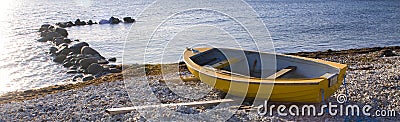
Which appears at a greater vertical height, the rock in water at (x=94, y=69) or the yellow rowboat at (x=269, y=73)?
the yellow rowboat at (x=269, y=73)

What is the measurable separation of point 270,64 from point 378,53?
32.0 ft

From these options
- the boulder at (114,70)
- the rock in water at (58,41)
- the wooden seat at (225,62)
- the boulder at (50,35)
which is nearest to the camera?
the wooden seat at (225,62)

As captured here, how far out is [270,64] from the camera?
10.1 metres

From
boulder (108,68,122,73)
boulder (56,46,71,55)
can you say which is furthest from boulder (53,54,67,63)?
boulder (108,68,122,73)

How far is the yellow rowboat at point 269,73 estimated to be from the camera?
7.80 metres

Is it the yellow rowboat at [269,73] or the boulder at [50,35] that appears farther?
the boulder at [50,35]

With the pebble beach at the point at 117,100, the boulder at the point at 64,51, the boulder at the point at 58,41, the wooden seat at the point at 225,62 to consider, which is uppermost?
the wooden seat at the point at 225,62

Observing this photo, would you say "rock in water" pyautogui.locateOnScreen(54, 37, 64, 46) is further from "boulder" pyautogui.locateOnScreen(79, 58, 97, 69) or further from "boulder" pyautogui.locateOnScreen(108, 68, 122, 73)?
"boulder" pyautogui.locateOnScreen(108, 68, 122, 73)

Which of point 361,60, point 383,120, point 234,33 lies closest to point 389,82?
point 383,120

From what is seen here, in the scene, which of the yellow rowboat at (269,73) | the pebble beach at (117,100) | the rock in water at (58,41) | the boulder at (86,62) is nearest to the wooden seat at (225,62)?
the yellow rowboat at (269,73)

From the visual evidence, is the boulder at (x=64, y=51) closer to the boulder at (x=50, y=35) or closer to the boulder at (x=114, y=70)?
the boulder at (x=114, y=70)

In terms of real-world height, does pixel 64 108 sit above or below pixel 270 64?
below

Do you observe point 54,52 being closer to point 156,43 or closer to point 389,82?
point 156,43

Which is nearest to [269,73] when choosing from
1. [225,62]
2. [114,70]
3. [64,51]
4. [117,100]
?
[225,62]
